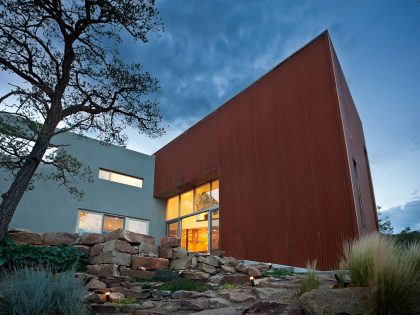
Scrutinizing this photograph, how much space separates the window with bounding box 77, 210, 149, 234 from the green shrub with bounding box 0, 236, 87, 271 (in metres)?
7.33

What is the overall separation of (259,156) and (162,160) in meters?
7.18

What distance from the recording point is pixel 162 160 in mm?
16516

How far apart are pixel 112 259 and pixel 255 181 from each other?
5.86 m

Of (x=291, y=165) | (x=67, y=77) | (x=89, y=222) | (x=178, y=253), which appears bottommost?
(x=178, y=253)

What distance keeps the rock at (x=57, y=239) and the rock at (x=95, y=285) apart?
140cm

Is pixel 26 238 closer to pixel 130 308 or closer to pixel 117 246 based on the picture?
pixel 117 246

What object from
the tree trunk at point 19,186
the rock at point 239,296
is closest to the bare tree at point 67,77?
the tree trunk at point 19,186

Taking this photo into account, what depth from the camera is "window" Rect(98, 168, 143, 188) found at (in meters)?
14.4

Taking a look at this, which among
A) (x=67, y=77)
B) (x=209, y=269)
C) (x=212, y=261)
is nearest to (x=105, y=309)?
(x=209, y=269)

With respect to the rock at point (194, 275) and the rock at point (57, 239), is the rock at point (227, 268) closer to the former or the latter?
the rock at point (194, 275)

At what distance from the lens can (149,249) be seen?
22.7ft

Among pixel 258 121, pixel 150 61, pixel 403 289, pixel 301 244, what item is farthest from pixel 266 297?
pixel 258 121

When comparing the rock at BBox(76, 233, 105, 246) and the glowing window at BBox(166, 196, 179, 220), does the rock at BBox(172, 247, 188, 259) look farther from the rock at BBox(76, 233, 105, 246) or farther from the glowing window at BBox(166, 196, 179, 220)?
the glowing window at BBox(166, 196, 179, 220)

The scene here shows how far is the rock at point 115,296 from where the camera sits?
516cm
